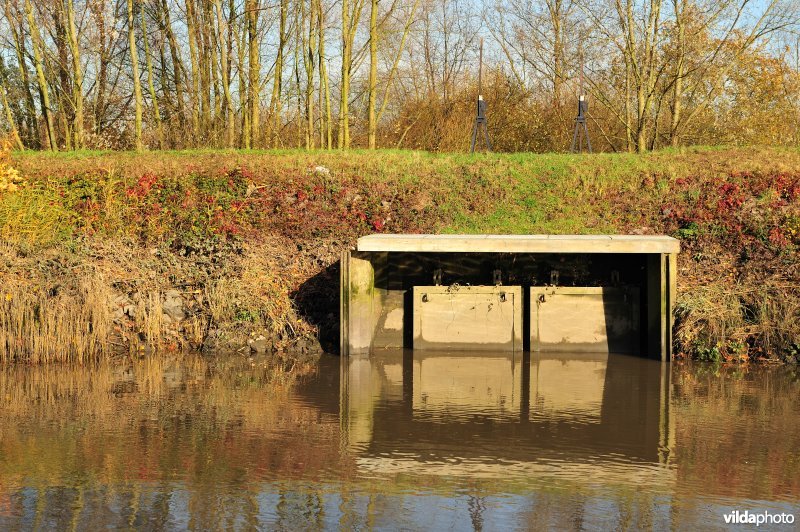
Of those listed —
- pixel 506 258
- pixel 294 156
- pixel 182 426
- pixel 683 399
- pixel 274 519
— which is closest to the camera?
pixel 274 519

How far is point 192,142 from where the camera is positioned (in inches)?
1075

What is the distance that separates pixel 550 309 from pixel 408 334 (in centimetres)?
222

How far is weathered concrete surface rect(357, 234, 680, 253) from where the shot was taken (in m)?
13.8

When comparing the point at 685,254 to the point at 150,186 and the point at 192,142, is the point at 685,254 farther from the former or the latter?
the point at 192,142

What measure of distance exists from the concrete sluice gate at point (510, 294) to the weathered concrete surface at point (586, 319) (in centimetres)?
1

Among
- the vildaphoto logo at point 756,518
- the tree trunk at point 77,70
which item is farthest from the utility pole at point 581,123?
the vildaphoto logo at point 756,518

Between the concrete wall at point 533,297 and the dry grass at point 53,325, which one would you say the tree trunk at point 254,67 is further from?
the dry grass at point 53,325

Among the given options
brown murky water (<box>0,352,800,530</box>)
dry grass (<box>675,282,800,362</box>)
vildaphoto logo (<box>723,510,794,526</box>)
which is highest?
dry grass (<box>675,282,800,362</box>)

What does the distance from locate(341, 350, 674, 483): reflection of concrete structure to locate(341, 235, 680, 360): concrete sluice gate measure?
1.29ft

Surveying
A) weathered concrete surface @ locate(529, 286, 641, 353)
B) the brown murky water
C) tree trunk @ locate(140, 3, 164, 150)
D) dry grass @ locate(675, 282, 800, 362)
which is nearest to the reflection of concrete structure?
the brown murky water

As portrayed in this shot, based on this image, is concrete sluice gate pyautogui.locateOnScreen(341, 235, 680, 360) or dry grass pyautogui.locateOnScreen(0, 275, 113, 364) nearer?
dry grass pyautogui.locateOnScreen(0, 275, 113, 364)

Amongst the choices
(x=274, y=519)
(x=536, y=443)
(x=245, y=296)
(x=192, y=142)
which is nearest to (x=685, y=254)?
(x=245, y=296)

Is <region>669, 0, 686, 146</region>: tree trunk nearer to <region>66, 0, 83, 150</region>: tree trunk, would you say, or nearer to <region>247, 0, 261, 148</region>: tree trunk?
<region>247, 0, 261, 148</region>: tree trunk

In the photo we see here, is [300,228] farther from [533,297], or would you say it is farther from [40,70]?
[40,70]
